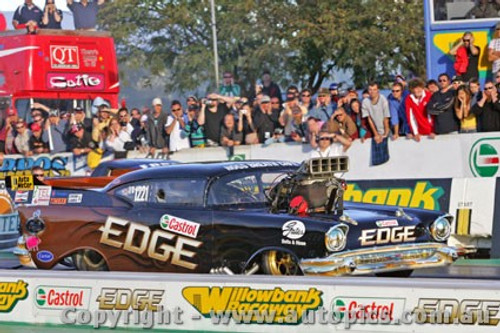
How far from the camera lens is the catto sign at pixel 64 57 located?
2230 cm

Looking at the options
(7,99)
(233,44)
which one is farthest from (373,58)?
(7,99)

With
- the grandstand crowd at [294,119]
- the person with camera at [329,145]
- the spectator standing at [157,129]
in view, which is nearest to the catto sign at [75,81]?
the grandstand crowd at [294,119]

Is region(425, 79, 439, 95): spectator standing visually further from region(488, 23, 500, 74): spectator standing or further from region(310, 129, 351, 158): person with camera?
region(310, 129, 351, 158): person with camera

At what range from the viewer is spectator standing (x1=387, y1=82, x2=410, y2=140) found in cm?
1482

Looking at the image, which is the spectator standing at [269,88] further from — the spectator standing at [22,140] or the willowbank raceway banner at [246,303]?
the willowbank raceway banner at [246,303]

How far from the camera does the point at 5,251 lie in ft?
46.0

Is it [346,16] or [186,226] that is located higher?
[346,16]

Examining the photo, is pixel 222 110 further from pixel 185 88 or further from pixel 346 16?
pixel 185 88

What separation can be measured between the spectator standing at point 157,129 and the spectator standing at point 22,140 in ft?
8.42

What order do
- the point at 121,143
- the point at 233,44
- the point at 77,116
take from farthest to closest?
the point at 233,44
the point at 77,116
the point at 121,143

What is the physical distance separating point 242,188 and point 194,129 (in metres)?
6.78

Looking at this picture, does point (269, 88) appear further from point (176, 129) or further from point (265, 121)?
point (265, 121)

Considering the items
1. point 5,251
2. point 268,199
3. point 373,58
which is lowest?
point 5,251

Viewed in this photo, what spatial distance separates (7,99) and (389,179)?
32.6ft
